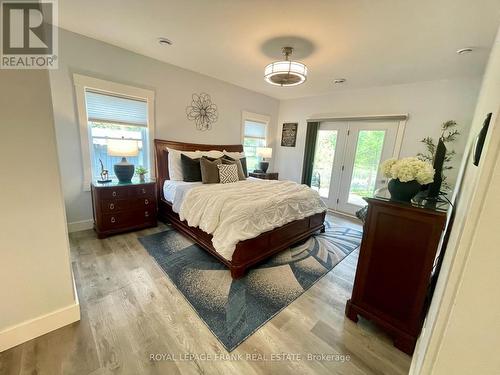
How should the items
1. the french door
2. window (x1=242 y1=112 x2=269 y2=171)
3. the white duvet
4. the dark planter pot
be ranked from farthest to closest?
window (x1=242 y1=112 x2=269 y2=171) → the french door → the white duvet → the dark planter pot

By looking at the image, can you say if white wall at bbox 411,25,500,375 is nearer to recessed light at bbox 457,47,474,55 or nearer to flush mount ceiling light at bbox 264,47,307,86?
flush mount ceiling light at bbox 264,47,307,86

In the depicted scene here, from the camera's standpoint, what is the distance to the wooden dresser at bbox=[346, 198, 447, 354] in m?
1.37

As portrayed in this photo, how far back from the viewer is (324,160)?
4.83 meters

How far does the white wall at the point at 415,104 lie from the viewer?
124 inches

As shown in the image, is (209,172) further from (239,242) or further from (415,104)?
(415,104)

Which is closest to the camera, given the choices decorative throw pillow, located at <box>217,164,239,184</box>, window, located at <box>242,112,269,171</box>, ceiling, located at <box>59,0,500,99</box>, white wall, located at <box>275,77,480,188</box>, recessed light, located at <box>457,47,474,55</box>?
ceiling, located at <box>59,0,500,99</box>

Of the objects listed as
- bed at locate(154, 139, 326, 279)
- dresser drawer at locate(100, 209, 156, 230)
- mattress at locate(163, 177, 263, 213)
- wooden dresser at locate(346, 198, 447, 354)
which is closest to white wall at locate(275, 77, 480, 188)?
bed at locate(154, 139, 326, 279)

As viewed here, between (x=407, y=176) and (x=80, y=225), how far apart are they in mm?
3882

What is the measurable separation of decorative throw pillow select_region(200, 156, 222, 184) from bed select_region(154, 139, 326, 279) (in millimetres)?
196

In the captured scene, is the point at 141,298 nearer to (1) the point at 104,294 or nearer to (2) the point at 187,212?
(1) the point at 104,294

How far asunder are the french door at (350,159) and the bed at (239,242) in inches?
58.1

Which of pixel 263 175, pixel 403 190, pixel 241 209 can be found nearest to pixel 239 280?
pixel 241 209

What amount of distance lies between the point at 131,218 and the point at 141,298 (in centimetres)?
151

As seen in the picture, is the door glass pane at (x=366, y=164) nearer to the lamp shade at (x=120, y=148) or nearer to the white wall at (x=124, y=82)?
the white wall at (x=124, y=82)
